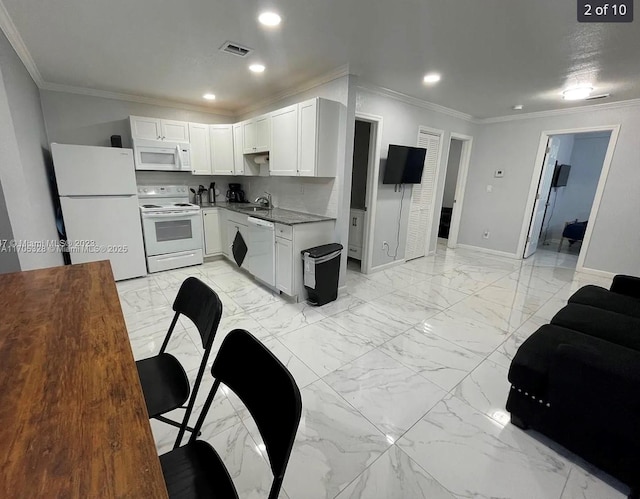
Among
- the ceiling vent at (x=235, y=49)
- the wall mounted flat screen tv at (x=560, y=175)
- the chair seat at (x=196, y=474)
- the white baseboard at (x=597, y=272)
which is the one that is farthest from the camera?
the wall mounted flat screen tv at (x=560, y=175)

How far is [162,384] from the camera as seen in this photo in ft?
4.36

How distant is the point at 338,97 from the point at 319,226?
1.43 metres

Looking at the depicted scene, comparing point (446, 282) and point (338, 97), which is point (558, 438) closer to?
point (446, 282)

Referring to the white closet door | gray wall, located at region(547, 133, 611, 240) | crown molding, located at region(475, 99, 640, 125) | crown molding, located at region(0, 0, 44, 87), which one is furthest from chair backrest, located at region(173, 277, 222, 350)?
gray wall, located at region(547, 133, 611, 240)

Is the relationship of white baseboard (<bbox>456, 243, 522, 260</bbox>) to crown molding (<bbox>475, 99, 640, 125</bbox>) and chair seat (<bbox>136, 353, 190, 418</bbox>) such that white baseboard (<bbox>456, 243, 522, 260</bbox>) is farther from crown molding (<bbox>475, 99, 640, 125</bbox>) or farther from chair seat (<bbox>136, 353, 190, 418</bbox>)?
chair seat (<bbox>136, 353, 190, 418</bbox>)

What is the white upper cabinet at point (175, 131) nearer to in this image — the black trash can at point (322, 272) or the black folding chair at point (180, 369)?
the black trash can at point (322, 272)

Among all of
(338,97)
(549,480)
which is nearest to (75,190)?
(338,97)

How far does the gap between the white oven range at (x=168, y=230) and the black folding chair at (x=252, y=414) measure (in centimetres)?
351

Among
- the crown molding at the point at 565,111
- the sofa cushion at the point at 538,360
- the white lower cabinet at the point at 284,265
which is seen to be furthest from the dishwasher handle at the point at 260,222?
the crown molding at the point at 565,111

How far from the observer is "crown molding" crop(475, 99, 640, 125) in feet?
12.8

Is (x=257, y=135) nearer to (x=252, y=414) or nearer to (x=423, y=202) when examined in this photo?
(x=423, y=202)

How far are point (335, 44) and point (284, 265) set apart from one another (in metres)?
2.16

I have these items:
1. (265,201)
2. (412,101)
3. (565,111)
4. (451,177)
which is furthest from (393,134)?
(451,177)

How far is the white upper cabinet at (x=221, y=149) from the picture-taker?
15.0 ft
